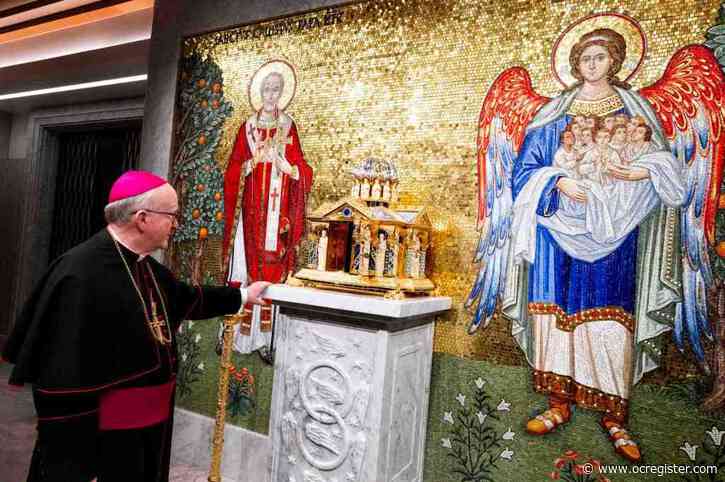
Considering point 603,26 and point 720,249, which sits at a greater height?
point 603,26

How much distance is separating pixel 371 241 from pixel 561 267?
0.99 metres

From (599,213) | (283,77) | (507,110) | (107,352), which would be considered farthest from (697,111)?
(107,352)

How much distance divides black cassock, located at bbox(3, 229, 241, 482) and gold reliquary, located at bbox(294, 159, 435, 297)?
882 millimetres

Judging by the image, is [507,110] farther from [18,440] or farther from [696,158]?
[18,440]

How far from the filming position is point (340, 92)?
3367 mm

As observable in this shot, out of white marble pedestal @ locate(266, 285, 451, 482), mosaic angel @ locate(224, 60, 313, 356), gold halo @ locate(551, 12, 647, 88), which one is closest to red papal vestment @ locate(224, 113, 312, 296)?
mosaic angel @ locate(224, 60, 313, 356)

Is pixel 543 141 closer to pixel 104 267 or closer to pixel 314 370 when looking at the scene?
pixel 314 370

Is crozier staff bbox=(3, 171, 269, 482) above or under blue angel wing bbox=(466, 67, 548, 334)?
under

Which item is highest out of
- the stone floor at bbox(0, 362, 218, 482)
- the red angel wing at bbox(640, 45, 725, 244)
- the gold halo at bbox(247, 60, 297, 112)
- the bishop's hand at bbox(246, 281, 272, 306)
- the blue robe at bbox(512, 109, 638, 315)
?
the gold halo at bbox(247, 60, 297, 112)

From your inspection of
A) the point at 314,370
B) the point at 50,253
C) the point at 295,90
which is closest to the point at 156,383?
the point at 314,370

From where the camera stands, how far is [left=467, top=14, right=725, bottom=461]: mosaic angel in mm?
2410

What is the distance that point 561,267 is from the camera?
8.74 ft

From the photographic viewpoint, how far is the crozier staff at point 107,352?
198 cm

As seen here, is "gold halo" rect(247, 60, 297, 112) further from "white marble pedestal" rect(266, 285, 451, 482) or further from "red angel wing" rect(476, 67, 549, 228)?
"white marble pedestal" rect(266, 285, 451, 482)
